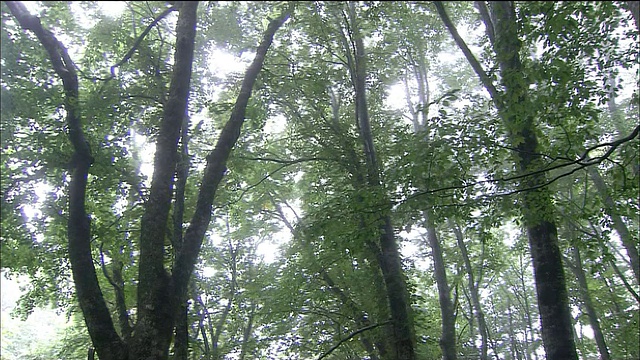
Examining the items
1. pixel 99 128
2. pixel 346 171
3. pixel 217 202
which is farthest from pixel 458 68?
pixel 99 128

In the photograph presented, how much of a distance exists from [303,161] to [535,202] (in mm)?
5051

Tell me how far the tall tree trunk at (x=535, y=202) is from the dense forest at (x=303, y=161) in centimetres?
3

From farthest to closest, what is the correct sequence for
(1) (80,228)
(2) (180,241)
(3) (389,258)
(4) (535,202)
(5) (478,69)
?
(3) (389,258) → (2) (180,241) → (5) (478,69) → (4) (535,202) → (1) (80,228)

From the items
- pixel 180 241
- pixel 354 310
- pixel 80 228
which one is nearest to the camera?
pixel 80 228

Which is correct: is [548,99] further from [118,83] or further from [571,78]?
[118,83]

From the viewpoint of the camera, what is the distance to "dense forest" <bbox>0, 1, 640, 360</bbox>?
5613 mm

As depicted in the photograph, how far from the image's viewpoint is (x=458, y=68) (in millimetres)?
16172

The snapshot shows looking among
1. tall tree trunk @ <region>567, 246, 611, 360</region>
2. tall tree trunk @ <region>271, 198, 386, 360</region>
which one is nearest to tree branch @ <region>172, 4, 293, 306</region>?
tall tree trunk @ <region>271, 198, 386, 360</region>

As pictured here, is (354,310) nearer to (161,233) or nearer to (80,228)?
(161,233)

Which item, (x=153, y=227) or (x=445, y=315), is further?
(x=445, y=315)

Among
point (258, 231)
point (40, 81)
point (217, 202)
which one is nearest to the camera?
point (40, 81)

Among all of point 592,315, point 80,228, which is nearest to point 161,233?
point 80,228

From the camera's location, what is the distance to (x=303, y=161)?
32.4 feet

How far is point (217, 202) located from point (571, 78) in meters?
7.90
